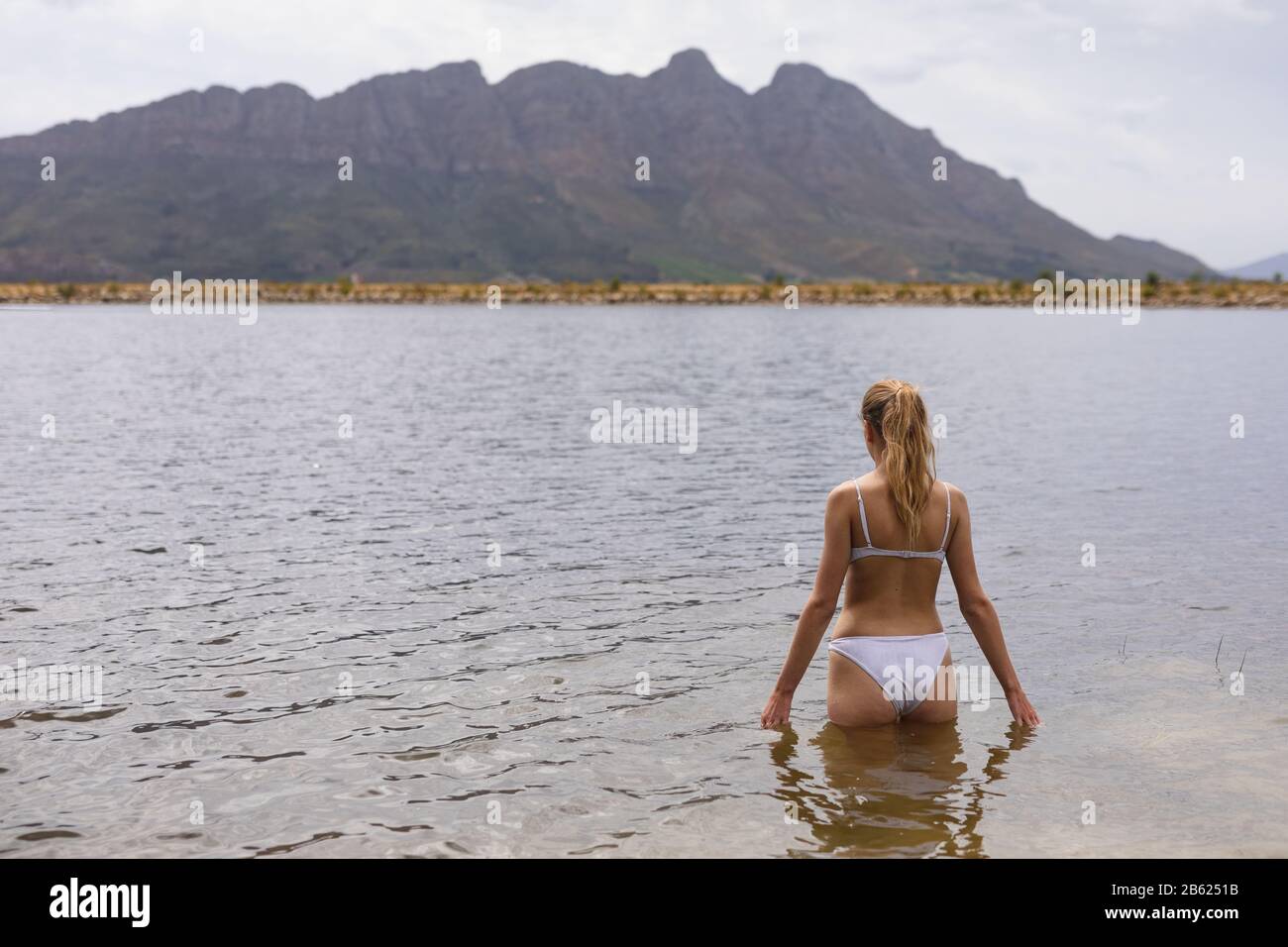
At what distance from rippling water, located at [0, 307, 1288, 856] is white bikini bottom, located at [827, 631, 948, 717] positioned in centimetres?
56

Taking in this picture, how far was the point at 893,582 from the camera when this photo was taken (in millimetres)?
8039

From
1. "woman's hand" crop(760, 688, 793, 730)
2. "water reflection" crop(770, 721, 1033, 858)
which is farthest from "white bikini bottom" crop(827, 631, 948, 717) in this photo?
"woman's hand" crop(760, 688, 793, 730)

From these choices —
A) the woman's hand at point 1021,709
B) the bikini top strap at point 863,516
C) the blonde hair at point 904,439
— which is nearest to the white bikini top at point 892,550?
the bikini top strap at point 863,516

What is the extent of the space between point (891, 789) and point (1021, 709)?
5.65ft

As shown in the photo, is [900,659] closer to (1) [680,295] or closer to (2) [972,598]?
(2) [972,598]

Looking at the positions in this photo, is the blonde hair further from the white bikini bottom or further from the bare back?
the white bikini bottom

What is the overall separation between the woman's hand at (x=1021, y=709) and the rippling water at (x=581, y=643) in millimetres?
210

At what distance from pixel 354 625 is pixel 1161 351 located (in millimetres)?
63423

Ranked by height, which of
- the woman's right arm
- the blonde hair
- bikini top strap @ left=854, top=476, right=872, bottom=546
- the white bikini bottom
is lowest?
the white bikini bottom

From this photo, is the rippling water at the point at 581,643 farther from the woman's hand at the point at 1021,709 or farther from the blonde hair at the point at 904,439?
the blonde hair at the point at 904,439

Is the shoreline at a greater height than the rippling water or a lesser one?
greater

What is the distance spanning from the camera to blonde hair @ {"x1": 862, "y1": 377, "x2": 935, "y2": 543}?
749cm

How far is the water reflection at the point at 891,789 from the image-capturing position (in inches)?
279

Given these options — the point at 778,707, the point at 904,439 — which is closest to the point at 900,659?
the point at 778,707
